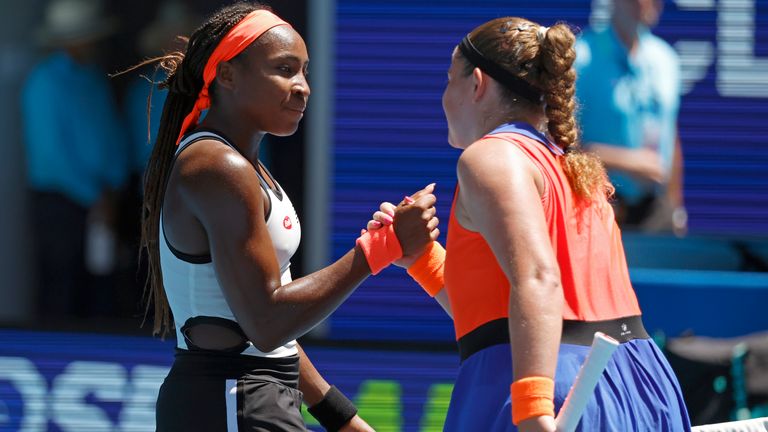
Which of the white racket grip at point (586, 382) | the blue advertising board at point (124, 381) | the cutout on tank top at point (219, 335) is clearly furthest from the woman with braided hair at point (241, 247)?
the blue advertising board at point (124, 381)

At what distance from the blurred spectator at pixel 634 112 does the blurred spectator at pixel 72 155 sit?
2746 mm

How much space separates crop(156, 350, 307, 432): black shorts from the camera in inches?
112

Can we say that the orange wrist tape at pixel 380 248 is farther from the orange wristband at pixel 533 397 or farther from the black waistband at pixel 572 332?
the orange wristband at pixel 533 397

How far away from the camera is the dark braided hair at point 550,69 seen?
282 centimetres

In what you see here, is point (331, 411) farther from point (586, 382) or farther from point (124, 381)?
point (124, 381)

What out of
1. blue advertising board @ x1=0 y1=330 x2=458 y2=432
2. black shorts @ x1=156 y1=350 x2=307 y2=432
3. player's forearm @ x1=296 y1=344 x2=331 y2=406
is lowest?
blue advertising board @ x1=0 y1=330 x2=458 y2=432

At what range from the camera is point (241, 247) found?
9.02 ft

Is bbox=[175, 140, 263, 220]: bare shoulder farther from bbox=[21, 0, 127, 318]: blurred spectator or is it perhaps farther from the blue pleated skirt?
bbox=[21, 0, 127, 318]: blurred spectator

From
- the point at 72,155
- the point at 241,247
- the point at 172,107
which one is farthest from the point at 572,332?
the point at 72,155

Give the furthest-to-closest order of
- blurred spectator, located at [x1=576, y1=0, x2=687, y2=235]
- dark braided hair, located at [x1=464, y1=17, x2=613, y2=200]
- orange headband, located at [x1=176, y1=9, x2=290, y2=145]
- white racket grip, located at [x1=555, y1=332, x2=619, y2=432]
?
blurred spectator, located at [x1=576, y1=0, x2=687, y2=235] < orange headband, located at [x1=176, y1=9, x2=290, y2=145] < dark braided hair, located at [x1=464, y1=17, x2=613, y2=200] < white racket grip, located at [x1=555, y1=332, x2=619, y2=432]

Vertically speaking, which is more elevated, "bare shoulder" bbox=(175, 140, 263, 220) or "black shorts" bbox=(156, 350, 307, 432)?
"bare shoulder" bbox=(175, 140, 263, 220)

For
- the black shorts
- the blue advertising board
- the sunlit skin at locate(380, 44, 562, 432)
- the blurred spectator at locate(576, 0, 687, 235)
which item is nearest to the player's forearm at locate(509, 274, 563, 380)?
the sunlit skin at locate(380, 44, 562, 432)

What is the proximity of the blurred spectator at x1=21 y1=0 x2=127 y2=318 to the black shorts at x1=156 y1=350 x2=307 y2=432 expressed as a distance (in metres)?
4.07

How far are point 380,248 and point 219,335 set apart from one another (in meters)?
0.43
